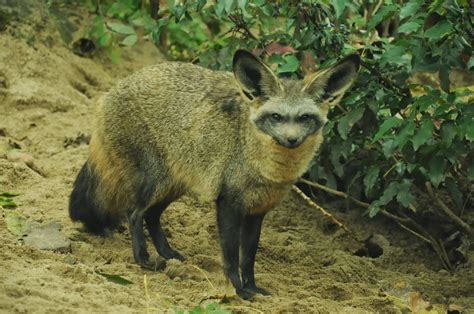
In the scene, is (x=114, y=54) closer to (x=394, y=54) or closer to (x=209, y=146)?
(x=209, y=146)

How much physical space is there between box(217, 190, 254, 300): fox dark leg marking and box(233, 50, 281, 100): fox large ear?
0.75 meters

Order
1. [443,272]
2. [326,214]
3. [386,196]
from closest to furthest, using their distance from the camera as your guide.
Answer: [386,196]
[443,272]
[326,214]

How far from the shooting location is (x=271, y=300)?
6.23 metres

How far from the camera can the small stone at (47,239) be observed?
6.41 meters

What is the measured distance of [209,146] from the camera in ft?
21.8

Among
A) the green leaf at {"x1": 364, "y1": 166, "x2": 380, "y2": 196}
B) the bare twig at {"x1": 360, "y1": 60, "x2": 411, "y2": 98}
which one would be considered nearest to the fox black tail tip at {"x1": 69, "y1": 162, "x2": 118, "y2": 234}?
the green leaf at {"x1": 364, "y1": 166, "x2": 380, "y2": 196}

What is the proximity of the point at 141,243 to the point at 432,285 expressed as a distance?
7.73 ft

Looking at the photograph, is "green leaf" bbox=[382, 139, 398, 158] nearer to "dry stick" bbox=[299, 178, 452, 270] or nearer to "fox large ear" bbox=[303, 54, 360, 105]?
"fox large ear" bbox=[303, 54, 360, 105]

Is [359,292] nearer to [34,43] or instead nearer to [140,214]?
[140,214]

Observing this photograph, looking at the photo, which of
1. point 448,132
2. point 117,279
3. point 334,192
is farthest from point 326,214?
point 117,279

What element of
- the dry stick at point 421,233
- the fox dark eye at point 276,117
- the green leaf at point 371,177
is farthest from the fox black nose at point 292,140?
the dry stick at point 421,233

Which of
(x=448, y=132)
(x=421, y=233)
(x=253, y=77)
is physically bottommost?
(x=421, y=233)

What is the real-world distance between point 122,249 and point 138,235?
0.24m

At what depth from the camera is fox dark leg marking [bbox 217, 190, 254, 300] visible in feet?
20.9
